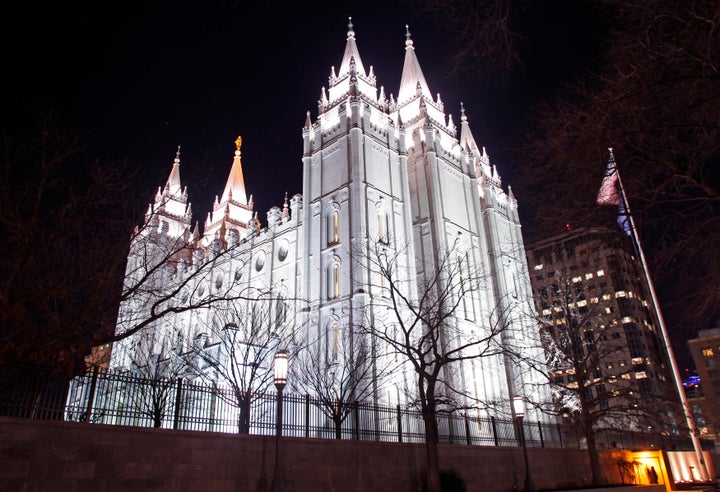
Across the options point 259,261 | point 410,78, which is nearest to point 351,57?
point 410,78

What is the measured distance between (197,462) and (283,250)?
108 feet

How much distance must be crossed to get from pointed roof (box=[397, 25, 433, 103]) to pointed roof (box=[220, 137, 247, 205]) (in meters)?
24.7

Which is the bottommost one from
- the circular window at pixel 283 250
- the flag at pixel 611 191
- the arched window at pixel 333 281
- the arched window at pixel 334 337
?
the flag at pixel 611 191

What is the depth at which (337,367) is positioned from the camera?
29312mm

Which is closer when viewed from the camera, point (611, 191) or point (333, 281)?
point (611, 191)

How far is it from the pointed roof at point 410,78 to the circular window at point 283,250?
59.6 ft

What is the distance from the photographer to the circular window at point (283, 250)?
141ft

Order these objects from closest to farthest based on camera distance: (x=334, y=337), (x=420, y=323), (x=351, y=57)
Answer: (x=334, y=337) → (x=420, y=323) → (x=351, y=57)

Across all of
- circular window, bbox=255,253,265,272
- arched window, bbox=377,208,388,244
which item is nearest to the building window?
arched window, bbox=377,208,388,244

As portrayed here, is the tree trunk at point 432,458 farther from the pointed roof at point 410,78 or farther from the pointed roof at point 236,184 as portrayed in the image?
the pointed roof at point 236,184

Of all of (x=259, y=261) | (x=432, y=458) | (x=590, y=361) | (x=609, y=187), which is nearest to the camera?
(x=609, y=187)

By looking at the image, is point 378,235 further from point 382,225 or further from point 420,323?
point 420,323

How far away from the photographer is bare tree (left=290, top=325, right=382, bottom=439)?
25469 mm

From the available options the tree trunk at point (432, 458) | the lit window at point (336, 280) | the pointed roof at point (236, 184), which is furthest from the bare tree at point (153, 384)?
the pointed roof at point (236, 184)
